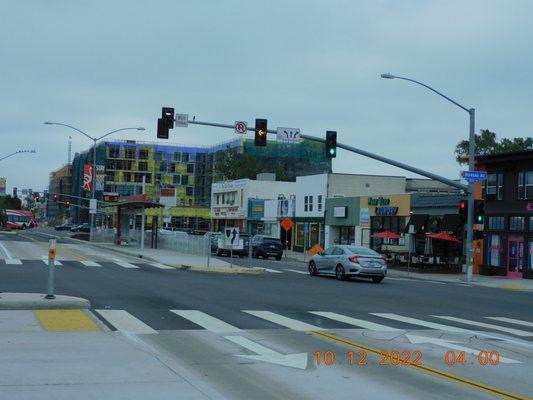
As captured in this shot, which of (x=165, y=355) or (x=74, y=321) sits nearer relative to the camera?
(x=165, y=355)

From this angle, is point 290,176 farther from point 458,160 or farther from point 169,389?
point 169,389

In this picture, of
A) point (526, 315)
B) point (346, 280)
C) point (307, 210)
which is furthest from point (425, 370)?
point (307, 210)

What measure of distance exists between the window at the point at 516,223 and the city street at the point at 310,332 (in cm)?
1416

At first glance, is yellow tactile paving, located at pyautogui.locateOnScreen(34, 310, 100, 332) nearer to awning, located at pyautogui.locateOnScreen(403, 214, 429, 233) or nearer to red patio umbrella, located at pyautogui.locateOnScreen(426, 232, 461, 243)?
red patio umbrella, located at pyautogui.locateOnScreen(426, 232, 461, 243)

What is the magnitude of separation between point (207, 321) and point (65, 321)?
8.30 feet

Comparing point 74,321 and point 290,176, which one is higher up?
point 290,176

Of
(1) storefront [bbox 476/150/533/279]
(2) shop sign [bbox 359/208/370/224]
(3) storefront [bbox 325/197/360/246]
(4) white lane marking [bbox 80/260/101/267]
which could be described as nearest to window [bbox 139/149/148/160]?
(3) storefront [bbox 325/197/360/246]

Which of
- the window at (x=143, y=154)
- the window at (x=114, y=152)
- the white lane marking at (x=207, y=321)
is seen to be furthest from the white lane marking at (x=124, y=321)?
the window at (x=143, y=154)

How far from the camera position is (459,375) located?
27.0 ft

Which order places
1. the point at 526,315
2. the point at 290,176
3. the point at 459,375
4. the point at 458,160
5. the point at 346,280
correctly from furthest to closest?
the point at 290,176 < the point at 458,160 < the point at 346,280 < the point at 526,315 < the point at 459,375

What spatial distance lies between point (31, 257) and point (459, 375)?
88.6 feet

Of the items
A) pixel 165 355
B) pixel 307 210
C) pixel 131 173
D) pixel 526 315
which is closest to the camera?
pixel 165 355

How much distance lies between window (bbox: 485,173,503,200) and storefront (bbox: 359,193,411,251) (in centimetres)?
764

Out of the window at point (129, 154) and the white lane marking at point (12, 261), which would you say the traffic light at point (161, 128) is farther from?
the window at point (129, 154)
